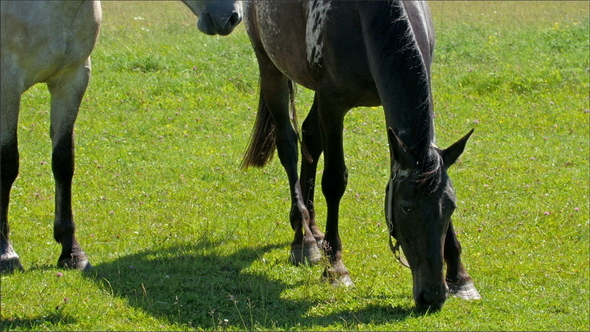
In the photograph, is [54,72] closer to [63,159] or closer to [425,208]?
[63,159]

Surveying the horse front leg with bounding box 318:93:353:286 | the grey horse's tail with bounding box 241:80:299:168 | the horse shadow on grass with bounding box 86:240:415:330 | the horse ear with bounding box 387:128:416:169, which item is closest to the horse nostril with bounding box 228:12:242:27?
the horse ear with bounding box 387:128:416:169

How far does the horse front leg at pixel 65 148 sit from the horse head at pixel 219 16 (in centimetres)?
148

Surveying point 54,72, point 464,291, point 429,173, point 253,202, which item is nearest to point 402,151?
point 429,173

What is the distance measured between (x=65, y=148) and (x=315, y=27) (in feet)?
6.49

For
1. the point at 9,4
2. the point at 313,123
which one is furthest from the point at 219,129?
the point at 9,4

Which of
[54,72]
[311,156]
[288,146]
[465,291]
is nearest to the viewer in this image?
[54,72]

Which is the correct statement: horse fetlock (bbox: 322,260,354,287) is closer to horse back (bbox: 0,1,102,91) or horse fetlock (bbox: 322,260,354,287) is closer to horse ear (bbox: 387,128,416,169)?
horse ear (bbox: 387,128,416,169)

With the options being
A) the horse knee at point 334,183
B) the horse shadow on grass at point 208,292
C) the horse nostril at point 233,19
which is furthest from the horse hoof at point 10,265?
the horse nostril at point 233,19

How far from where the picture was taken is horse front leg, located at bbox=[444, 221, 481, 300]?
5.43 metres

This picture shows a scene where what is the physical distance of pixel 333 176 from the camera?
231 inches

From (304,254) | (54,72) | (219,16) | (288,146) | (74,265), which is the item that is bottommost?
(304,254)

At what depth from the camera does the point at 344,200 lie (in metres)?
8.01

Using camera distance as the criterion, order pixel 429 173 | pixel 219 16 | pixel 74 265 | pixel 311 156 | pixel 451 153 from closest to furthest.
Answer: pixel 219 16, pixel 429 173, pixel 451 153, pixel 74 265, pixel 311 156

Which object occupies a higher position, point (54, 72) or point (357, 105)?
point (54, 72)
